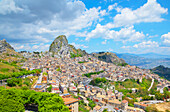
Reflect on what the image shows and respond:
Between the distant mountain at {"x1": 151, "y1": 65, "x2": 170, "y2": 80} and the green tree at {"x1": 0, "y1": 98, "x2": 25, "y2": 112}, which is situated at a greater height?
the green tree at {"x1": 0, "y1": 98, "x2": 25, "y2": 112}

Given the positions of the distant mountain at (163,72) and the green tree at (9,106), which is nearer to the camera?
the green tree at (9,106)

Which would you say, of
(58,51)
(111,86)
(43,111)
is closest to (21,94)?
(43,111)

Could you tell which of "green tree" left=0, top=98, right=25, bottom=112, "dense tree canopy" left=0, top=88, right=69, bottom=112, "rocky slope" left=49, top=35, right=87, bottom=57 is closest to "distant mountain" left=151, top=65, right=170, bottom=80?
"rocky slope" left=49, top=35, right=87, bottom=57

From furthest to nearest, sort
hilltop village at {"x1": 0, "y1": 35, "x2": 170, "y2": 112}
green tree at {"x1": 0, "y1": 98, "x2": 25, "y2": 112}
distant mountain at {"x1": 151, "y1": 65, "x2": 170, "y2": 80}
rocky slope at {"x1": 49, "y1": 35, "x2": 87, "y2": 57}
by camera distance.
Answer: distant mountain at {"x1": 151, "y1": 65, "x2": 170, "y2": 80}
rocky slope at {"x1": 49, "y1": 35, "x2": 87, "y2": 57}
hilltop village at {"x1": 0, "y1": 35, "x2": 170, "y2": 112}
green tree at {"x1": 0, "y1": 98, "x2": 25, "y2": 112}

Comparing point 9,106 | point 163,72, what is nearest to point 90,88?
point 9,106

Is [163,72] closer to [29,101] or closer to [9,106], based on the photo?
[29,101]

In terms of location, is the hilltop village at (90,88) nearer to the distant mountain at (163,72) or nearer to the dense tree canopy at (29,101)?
the dense tree canopy at (29,101)

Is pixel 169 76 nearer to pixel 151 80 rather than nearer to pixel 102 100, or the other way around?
pixel 151 80

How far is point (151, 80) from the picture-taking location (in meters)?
71.6

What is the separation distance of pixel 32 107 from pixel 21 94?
288cm

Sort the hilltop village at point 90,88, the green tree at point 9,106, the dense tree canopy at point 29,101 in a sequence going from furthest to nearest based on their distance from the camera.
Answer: the hilltop village at point 90,88
the dense tree canopy at point 29,101
the green tree at point 9,106

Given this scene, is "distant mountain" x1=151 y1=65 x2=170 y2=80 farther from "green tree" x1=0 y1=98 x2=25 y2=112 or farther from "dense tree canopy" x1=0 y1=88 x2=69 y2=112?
"green tree" x1=0 y1=98 x2=25 y2=112

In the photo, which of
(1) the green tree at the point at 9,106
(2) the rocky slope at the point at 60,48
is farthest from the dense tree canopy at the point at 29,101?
(2) the rocky slope at the point at 60,48

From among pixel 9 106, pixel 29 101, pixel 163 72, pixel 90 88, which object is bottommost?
pixel 90 88
